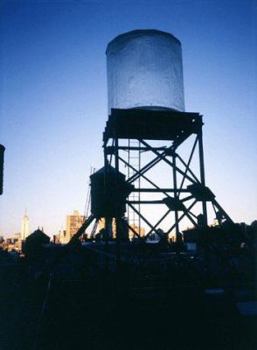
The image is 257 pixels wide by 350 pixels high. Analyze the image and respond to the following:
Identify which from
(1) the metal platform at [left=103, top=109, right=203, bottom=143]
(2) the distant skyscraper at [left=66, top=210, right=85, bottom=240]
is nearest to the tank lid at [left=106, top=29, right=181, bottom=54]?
(1) the metal platform at [left=103, top=109, right=203, bottom=143]

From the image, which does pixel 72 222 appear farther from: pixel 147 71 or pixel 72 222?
pixel 147 71

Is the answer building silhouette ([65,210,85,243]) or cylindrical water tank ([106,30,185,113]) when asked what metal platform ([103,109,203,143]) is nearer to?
cylindrical water tank ([106,30,185,113])

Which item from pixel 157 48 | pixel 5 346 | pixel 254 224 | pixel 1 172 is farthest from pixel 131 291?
pixel 254 224

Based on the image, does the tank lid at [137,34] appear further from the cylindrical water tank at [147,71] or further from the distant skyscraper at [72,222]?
the distant skyscraper at [72,222]

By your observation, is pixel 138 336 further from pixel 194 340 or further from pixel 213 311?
pixel 213 311

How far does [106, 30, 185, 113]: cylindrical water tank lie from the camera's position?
275 inches

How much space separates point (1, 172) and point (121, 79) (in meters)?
3.47

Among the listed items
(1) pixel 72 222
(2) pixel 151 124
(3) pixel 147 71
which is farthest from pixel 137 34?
(1) pixel 72 222

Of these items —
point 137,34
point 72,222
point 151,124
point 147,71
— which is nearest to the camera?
point 147,71

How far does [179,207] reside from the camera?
300 inches

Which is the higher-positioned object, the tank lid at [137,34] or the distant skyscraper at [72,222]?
the tank lid at [137,34]

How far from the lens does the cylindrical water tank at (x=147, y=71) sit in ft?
22.9

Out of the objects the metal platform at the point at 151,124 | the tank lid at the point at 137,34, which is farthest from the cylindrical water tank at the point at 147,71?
the metal platform at the point at 151,124

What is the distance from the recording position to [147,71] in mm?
6941
